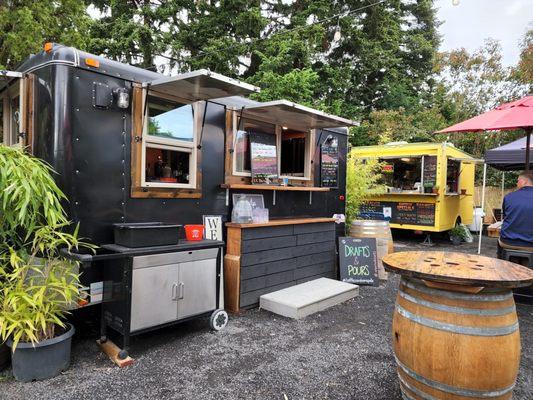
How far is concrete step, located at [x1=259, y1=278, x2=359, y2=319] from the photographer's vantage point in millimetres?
3828

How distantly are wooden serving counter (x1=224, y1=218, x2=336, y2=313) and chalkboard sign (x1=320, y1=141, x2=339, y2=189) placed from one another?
2.43ft

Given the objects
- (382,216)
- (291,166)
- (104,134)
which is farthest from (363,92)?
(104,134)

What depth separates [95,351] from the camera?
298 cm

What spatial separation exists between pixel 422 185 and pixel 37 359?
796 centimetres

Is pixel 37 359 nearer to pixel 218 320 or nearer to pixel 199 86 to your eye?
pixel 218 320

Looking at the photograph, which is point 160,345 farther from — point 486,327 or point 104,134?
point 486,327

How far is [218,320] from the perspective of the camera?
342 centimetres

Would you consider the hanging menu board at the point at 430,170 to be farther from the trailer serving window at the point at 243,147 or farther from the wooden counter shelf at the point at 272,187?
the trailer serving window at the point at 243,147

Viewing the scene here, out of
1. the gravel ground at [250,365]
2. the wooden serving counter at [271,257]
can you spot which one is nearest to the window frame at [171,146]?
the wooden serving counter at [271,257]

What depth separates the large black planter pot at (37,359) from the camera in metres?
Answer: 2.46

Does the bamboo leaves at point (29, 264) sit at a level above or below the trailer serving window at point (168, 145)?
below

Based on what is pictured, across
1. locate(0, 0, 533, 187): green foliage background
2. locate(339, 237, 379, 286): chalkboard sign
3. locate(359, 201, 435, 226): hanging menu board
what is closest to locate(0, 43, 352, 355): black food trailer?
locate(339, 237, 379, 286): chalkboard sign

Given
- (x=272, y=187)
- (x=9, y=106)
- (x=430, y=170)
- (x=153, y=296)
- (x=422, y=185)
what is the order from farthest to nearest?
(x=422, y=185) < (x=430, y=170) < (x=272, y=187) < (x=9, y=106) < (x=153, y=296)

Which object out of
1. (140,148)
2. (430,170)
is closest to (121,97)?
(140,148)
